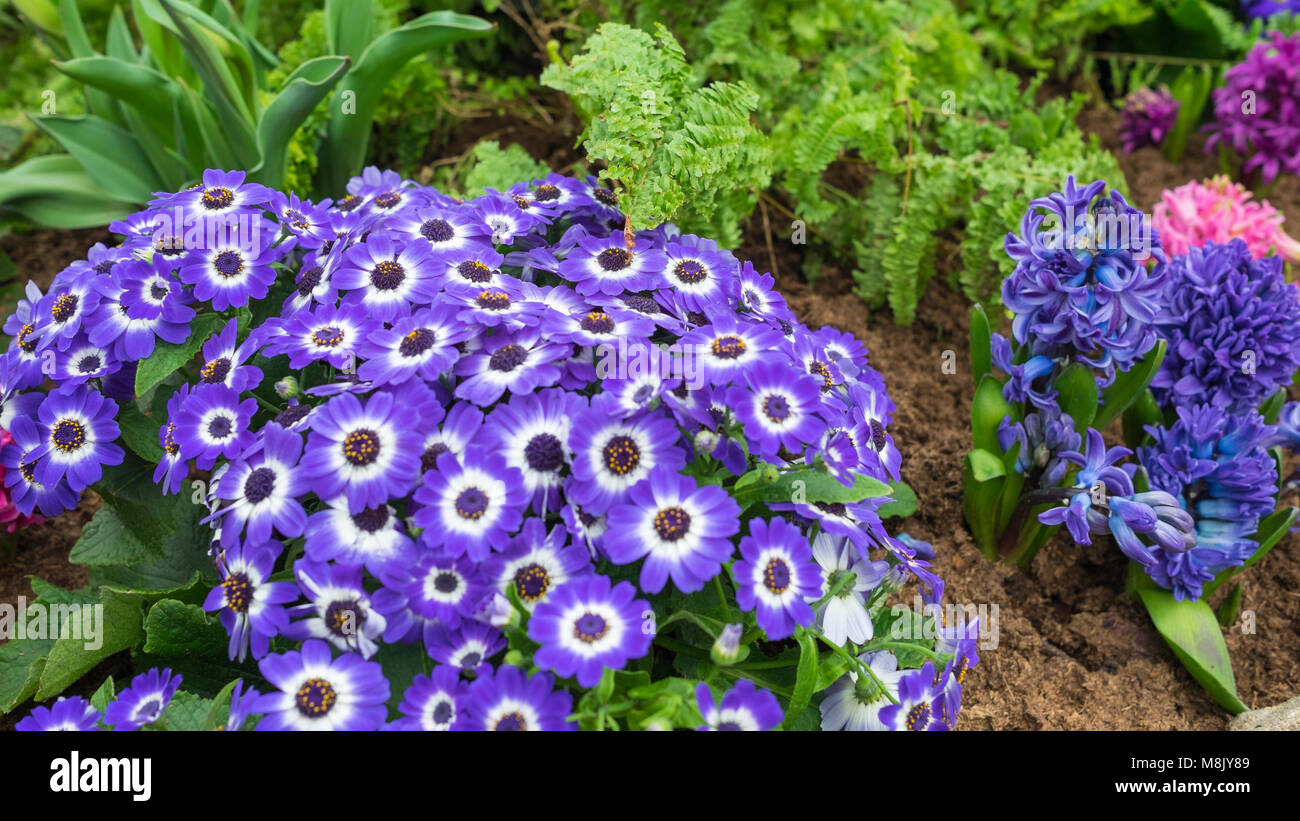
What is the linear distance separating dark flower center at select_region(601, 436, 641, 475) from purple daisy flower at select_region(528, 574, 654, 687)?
154 millimetres

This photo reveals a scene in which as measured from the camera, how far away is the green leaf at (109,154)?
2555mm

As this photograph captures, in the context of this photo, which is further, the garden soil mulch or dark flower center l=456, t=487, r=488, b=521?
the garden soil mulch

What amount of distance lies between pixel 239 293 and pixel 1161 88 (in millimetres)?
3427

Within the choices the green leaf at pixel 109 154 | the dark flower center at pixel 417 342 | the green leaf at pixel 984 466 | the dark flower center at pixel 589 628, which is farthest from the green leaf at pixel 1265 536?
the green leaf at pixel 109 154

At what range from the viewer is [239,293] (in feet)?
5.34

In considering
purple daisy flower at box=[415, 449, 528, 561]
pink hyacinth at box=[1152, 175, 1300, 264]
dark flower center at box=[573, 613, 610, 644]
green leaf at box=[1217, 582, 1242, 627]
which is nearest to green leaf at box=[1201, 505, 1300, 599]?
green leaf at box=[1217, 582, 1242, 627]

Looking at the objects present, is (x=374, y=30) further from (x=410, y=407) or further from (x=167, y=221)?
(x=410, y=407)

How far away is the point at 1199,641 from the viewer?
2.00m

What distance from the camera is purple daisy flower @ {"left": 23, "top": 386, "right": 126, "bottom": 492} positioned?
5.29 ft

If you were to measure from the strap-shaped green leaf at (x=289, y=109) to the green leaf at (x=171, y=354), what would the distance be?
0.73 metres

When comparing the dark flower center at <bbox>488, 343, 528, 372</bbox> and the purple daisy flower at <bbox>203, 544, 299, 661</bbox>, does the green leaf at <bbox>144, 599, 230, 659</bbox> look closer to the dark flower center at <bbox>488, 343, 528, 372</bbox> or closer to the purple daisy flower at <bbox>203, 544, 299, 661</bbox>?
the purple daisy flower at <bbox>203, 544, 299, 661</bbox>

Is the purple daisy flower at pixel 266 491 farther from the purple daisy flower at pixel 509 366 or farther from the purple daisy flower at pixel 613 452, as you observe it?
the purple daisy flower at pixel 613 452

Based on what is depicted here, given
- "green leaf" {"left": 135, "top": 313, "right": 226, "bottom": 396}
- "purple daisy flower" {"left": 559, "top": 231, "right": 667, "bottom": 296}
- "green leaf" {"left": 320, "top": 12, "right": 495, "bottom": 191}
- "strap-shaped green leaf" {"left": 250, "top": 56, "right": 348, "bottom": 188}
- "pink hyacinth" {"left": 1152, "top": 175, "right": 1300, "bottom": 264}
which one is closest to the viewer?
"green leaf" {"left": 135, "top": 313, "right": 226, "bottom": 396}
